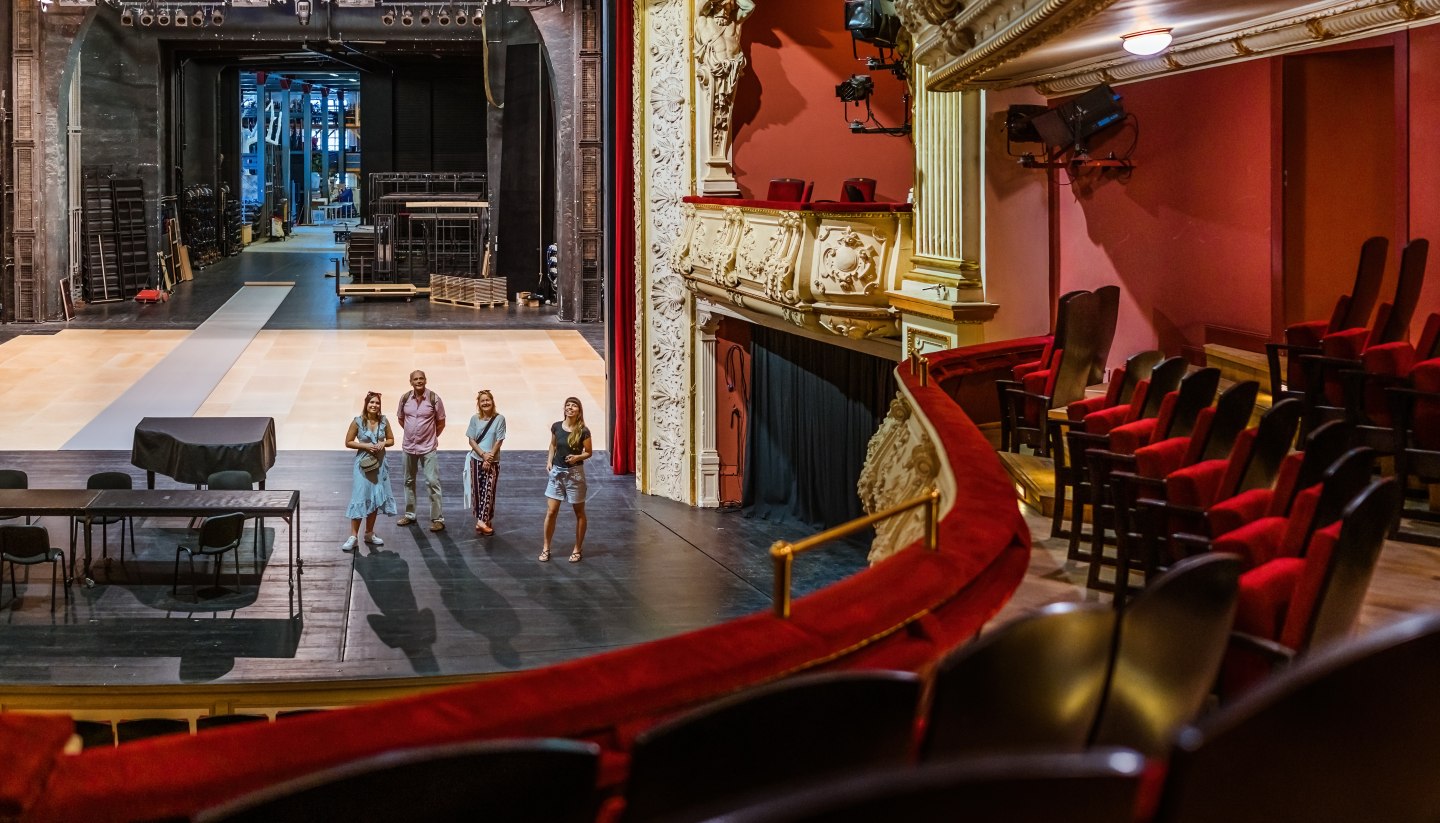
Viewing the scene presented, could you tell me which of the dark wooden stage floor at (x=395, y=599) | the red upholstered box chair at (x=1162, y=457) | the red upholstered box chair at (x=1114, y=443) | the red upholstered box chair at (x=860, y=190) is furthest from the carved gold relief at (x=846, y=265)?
the red upholstered box chair at (x=1162, y=457)

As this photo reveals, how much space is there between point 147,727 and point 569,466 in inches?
208

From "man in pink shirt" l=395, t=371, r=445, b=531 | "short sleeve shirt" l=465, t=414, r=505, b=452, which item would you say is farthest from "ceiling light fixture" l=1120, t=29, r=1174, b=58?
"man in pink shirt" l=395, t=371, r=445, b=531

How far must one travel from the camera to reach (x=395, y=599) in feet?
35.2

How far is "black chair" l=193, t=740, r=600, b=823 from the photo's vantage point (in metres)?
1.58

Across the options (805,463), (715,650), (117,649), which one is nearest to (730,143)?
(805,463)

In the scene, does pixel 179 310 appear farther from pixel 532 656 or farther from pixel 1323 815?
pixel 1323 815

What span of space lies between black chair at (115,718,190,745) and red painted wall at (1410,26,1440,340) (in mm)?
7724

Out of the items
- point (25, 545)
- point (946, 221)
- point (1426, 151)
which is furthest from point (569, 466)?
point (1426, 151)

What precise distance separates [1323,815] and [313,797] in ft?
3.82

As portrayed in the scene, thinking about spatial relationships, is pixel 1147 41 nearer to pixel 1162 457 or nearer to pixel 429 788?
pixel 1162 457

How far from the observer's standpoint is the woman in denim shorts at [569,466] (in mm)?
11641

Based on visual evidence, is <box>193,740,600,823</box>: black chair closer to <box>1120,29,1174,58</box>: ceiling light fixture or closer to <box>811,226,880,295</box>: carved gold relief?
<box>1120,29,1174,58</box>: ceiling light fixture

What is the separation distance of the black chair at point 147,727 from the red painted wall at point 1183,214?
749 centimetres

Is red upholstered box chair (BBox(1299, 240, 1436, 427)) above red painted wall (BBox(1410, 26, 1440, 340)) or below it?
below
